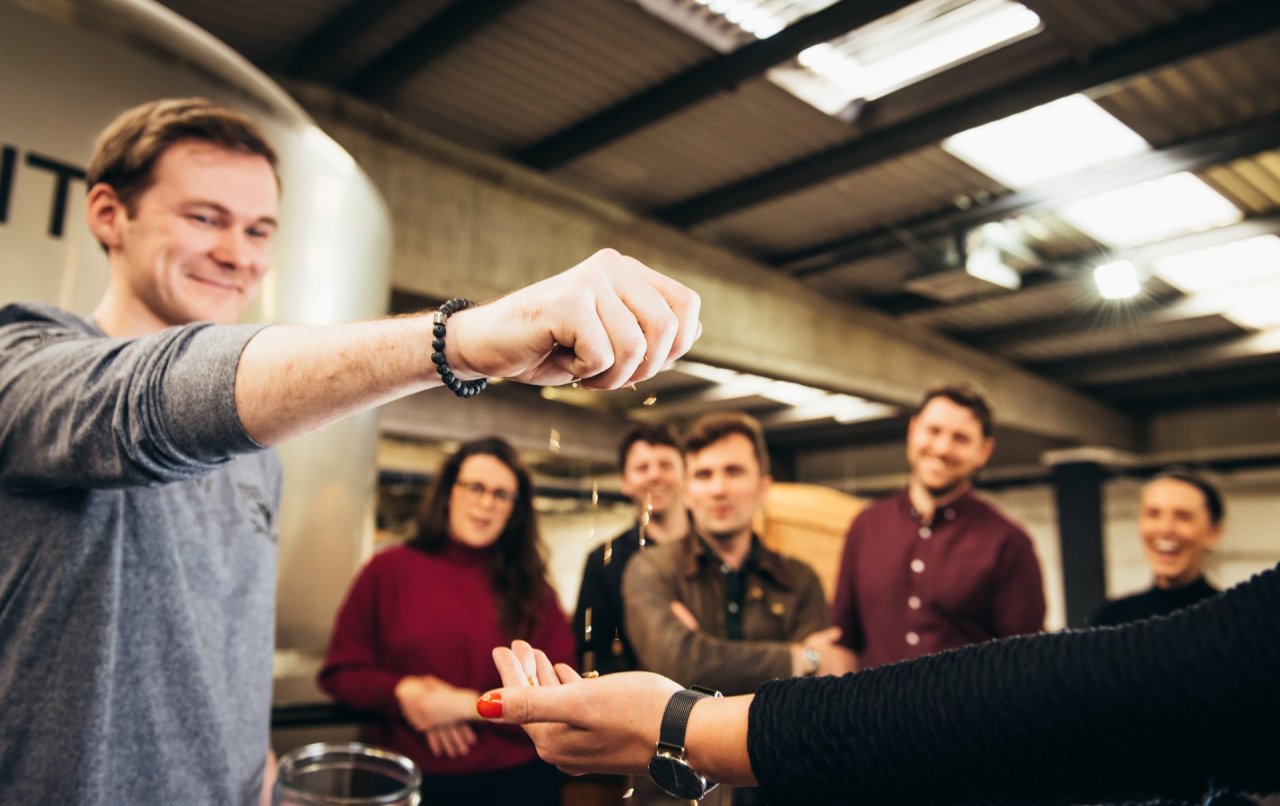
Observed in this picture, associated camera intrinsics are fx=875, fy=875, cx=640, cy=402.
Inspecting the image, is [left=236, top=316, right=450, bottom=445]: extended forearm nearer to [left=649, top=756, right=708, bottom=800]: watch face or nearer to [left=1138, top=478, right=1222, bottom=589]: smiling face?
[left=649, top=756, right=708, bottom=800]: watch face

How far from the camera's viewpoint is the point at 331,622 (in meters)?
2.67

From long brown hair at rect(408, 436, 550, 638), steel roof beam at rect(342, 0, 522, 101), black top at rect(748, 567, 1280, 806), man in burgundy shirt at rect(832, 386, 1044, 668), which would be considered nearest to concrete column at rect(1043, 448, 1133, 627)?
man in burgundy shirt at rect(832, 386, 1044, 668)

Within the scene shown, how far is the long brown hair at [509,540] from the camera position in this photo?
2.38 m

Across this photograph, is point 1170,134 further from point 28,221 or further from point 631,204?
point 28,221

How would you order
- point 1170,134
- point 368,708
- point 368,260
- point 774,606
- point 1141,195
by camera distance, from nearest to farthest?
point 368,708 → point 774,606 → point 368,260 → point 1170,134 → point 1141,195

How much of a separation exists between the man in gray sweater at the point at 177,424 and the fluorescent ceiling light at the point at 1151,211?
17.4ft

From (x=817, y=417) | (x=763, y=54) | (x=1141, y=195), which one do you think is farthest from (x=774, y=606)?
(x=817, y=417)

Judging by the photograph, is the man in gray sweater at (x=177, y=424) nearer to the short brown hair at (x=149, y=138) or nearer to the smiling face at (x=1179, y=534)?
the short brown hair at (x=149, y=138)

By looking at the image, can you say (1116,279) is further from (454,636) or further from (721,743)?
(721,743)

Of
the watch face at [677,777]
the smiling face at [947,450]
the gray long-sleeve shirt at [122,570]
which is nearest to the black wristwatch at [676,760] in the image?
the watch face at [677,777]

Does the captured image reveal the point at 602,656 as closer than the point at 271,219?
No

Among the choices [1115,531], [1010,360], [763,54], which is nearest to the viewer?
[763,54]

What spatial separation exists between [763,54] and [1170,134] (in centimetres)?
245

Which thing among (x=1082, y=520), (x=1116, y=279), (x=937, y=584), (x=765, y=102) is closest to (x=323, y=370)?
(x=937, y=584)
